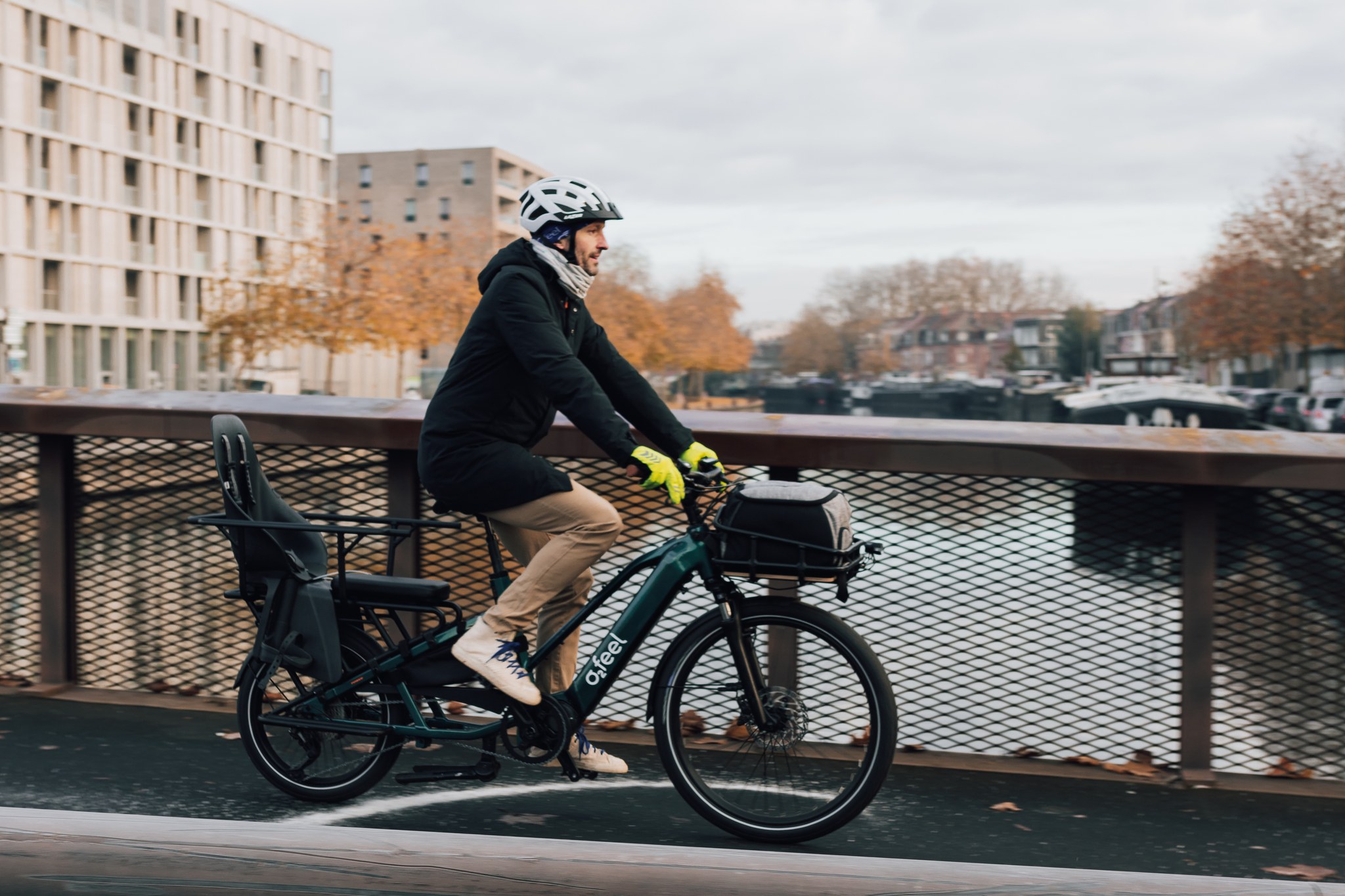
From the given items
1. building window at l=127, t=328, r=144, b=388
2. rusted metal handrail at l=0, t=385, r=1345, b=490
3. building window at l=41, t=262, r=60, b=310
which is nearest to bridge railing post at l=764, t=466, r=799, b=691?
rusted metal handrail at l=0, t=385, r=1345, b=490

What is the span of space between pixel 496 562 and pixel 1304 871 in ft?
7.63

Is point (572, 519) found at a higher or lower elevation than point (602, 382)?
lower

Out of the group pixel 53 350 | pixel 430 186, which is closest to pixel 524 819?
pixel 53 350

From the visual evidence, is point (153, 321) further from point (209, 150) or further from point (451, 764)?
point (451, 764)

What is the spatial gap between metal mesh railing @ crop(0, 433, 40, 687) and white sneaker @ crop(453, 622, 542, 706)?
2.37 metres

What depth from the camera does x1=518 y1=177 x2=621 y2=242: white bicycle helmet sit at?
3545 mm

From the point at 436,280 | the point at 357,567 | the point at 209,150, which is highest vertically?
the point at 209,150

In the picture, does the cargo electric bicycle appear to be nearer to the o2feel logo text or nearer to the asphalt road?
the o2feel logo text

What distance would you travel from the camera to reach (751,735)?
11.9 ft

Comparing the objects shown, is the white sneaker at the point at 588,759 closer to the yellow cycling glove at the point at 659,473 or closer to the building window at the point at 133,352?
the yellow cycling glove at the point at 659,473

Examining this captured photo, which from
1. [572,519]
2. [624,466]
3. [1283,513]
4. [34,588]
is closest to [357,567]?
[572,519]

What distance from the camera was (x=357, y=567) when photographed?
12.9 ft

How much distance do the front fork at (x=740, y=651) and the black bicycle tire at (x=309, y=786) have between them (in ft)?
3.38

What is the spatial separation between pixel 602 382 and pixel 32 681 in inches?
113
